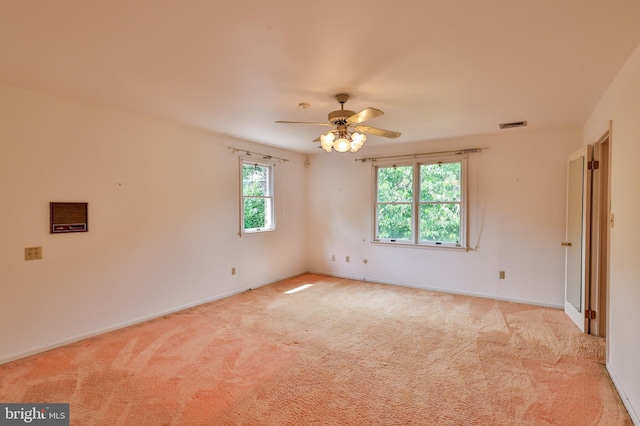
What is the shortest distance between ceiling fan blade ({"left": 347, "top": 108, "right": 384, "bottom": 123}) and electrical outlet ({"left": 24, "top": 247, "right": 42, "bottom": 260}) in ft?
10.2

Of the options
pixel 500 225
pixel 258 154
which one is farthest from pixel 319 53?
pixel 500 225

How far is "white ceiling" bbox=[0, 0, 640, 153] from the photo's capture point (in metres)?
1.75

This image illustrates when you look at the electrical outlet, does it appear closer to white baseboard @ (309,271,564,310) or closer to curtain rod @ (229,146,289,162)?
curtain rod @ (229,146,289,162)

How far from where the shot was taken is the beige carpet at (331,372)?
83.0 inches

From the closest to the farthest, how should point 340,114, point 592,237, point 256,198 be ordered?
point 340,114, point 592,237, point 256,198

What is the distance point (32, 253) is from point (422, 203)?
16.2 ft

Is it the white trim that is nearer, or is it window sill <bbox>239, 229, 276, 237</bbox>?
the white trim

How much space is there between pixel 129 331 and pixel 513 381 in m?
3.71

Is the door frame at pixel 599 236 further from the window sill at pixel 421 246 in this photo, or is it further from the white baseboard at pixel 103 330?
the white baseboard at pixel 103 330

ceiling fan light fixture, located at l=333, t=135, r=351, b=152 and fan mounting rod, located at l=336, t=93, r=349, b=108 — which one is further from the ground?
fan mounting rod, located at l=336, t=93, r=349, b=108

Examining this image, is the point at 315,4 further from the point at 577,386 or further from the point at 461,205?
the point at 461,205

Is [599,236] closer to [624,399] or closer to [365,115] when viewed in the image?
[624,399]

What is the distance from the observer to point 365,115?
2645 mm

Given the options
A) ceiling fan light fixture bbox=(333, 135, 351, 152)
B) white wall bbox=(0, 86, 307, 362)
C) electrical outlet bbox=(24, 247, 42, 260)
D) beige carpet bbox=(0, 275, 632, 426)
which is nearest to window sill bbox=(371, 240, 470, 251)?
beige carpet bbox=(0, 275, 632, 426)
